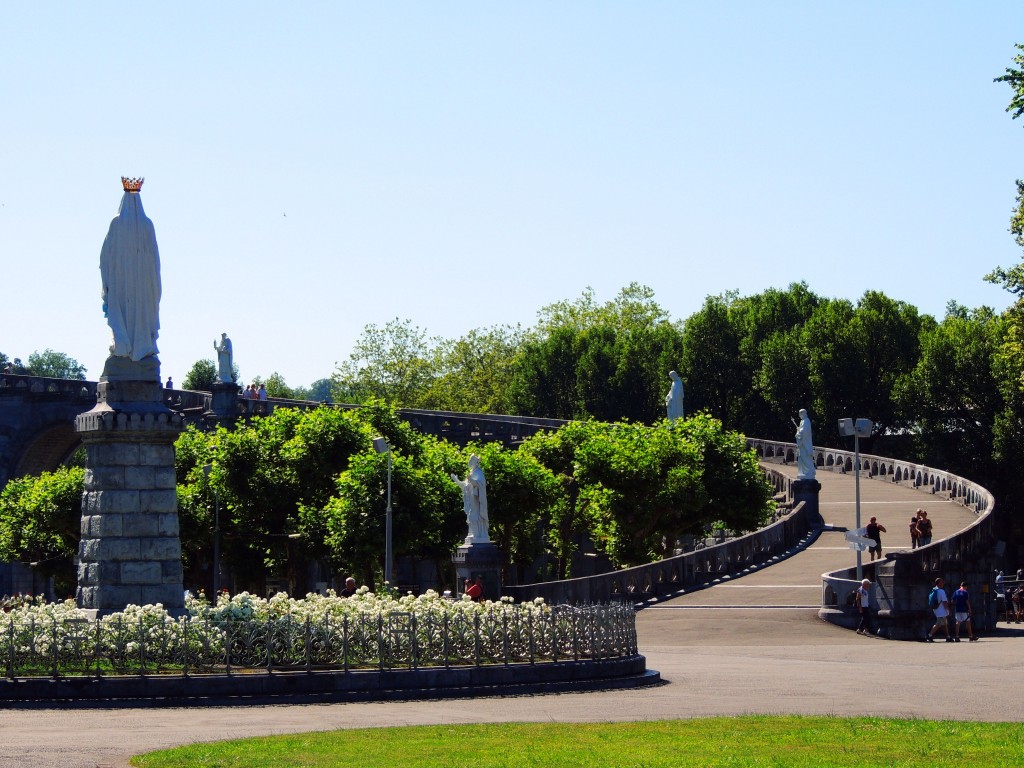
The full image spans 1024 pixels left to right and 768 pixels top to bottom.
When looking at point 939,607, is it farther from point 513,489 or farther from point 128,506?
point 513,489

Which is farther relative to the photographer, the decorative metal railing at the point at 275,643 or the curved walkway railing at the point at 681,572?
the curved walkway railing at the point at 681,572

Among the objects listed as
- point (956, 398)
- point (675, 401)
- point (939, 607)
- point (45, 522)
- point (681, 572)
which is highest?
point (956, 398)

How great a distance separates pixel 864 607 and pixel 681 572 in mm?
8454

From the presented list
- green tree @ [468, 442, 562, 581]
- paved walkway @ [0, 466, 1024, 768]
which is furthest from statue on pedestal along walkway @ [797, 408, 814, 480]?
paved walkway @ [0, 466, 1024, 768]

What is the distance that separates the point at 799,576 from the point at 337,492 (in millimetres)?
15201

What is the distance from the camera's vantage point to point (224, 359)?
64.1 m

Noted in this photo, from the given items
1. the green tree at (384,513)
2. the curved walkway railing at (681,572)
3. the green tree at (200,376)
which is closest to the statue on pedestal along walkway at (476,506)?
the curved walkway railing at (681,572)

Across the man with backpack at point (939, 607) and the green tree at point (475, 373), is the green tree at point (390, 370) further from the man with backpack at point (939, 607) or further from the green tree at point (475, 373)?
the man with backpack at point (939, 607)

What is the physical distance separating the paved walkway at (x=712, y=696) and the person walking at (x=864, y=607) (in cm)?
54

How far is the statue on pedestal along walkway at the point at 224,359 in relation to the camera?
63.5m

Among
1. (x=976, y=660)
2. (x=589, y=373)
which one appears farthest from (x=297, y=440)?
(x=589, y=373)

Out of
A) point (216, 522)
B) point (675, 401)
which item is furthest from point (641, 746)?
point (675, 401)

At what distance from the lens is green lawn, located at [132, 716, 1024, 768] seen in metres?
14.6

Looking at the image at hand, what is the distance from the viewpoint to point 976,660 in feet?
94.6
